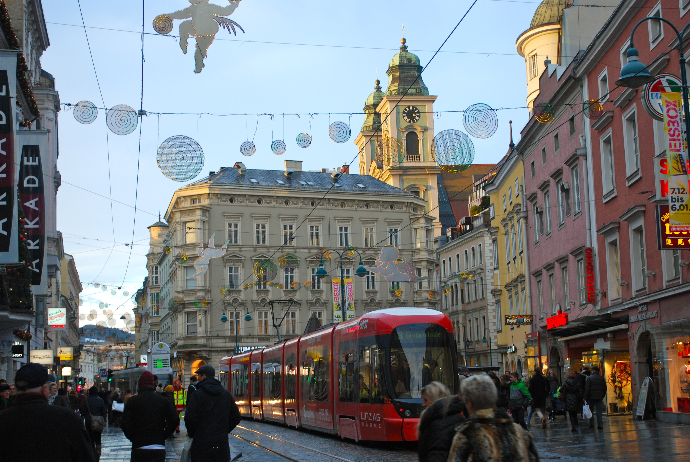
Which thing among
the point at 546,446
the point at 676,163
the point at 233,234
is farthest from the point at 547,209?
the point at 233,234

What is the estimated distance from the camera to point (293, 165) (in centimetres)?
7606

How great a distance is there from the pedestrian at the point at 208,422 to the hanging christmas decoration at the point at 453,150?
540 inches

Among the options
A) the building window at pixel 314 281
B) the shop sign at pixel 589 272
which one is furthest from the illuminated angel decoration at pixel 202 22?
the building window at pixel 314 281

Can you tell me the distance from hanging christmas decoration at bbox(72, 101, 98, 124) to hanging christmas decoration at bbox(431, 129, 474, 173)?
8.16 metres

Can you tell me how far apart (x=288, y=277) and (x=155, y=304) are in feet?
95.2

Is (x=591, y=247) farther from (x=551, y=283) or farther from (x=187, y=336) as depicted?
(x=187, y=336)

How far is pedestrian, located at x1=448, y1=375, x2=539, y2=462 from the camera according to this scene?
531cm

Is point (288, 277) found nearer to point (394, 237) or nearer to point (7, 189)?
point (394, 237)

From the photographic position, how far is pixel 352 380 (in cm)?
2033

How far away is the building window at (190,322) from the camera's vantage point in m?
68.2

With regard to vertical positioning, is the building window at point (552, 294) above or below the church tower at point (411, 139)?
below

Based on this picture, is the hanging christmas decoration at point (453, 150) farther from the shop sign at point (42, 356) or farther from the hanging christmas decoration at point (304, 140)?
the shop sign at point (42, 356)

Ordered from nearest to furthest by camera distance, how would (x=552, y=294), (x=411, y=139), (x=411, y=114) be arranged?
(x=411, y=114) → (x=552, y=294) → (x=411, y=139)

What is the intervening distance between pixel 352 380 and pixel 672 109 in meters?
9.06
